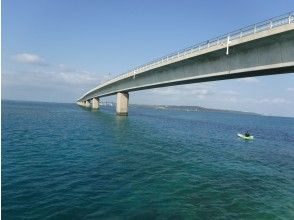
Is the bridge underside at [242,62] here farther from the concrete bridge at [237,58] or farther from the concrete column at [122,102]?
the concrete column at [122,102]

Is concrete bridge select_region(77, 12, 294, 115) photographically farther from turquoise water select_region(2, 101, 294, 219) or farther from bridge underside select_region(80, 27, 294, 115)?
turquoise water select_region(2, 101, 294, 219)

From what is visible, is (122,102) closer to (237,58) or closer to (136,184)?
(237,58)

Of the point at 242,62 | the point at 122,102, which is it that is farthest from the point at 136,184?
the point at 122,102

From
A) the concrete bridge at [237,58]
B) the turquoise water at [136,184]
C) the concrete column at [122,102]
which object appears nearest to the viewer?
the turquoise water at [136,184]

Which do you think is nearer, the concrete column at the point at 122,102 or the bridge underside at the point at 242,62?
the bridge underside at the point at 242,62

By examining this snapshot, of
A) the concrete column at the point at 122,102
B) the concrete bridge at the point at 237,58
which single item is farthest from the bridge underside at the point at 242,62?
the concrete column at the point at 122,102

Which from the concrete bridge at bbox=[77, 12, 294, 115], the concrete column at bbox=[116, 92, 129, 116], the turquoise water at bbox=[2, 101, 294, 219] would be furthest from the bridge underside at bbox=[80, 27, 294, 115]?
the concrete column at bbox=[116, 92, 129, 116]

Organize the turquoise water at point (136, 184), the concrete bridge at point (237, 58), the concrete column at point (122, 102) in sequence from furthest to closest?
1. the concrete column at point (122, 102)
2. the concrete bridge at point (237, 58)
3. the turquoise water at point (136, 184)

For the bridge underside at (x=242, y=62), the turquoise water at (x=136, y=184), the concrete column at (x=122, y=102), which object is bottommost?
the turquoise water at (x=136, y=184)

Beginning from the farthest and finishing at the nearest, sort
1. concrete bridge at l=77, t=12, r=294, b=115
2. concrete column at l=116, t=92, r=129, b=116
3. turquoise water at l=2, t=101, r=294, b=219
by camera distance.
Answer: concrete column at l=116, t=92, r=129, b=116 → concrete bridge at l=77, t=12, r=294, b=115 → turquoise water at l=2, t=101, r=294, b=219

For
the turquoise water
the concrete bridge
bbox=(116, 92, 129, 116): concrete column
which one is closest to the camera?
the turquoise water

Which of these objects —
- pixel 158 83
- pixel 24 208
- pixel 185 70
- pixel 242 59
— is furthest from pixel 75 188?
pixel 158 83

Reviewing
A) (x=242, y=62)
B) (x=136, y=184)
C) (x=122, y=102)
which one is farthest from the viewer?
(x=122, y=102)

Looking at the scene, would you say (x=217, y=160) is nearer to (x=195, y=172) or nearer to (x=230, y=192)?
(x=195, y=172)
